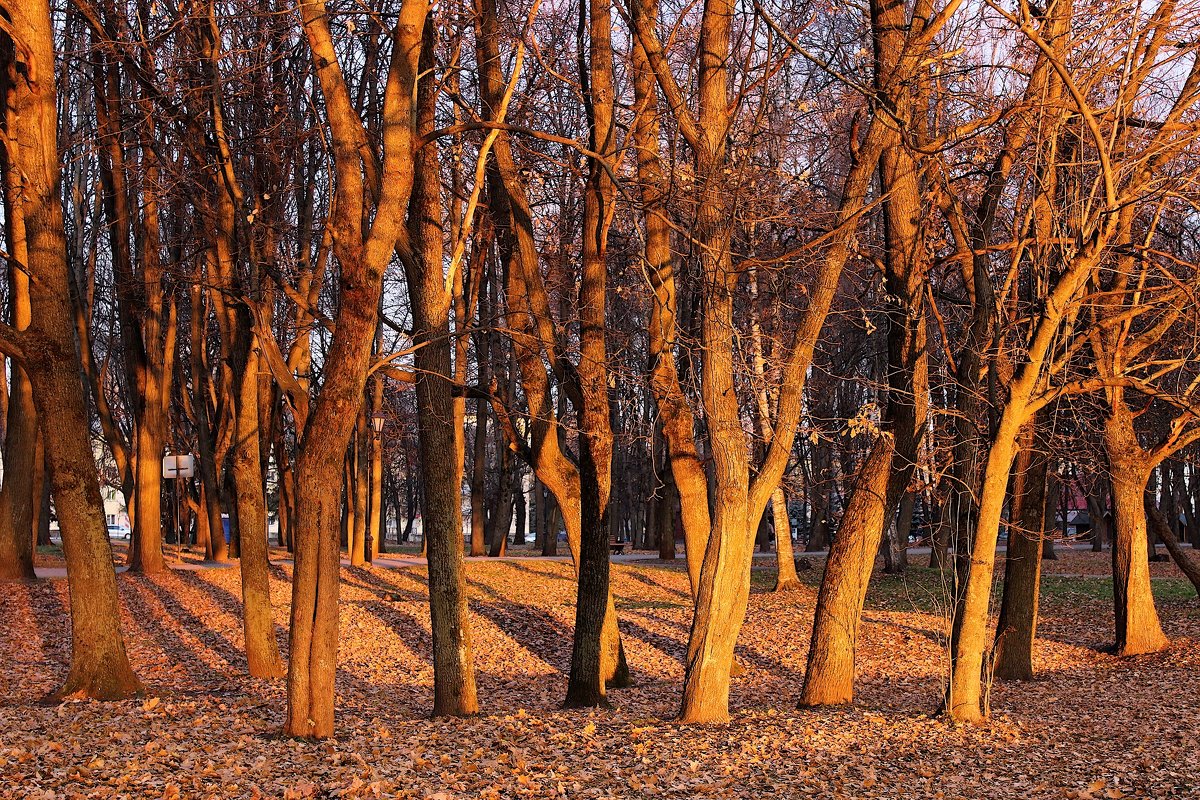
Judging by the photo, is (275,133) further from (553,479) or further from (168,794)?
(168,794)

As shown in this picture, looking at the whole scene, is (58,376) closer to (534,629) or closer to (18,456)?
(18,456)

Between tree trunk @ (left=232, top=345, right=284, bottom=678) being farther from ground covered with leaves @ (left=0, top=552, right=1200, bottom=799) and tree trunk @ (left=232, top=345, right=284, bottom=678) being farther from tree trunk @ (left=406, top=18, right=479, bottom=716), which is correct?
tree trunk @ (left=406, top=18, right=479, bottom=716)

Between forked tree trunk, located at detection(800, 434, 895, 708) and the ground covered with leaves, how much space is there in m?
0.48

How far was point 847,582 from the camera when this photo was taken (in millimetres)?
10617

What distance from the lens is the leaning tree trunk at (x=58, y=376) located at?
356 inches

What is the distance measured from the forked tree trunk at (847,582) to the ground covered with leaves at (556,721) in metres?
0.48

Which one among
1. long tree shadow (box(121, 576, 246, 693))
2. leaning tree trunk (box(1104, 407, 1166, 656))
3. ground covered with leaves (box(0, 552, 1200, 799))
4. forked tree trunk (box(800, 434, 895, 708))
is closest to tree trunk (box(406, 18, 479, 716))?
ground covered with leaves (box(0, 552, 1200, 799))

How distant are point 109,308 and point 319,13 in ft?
75.9

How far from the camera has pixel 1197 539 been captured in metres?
36.1

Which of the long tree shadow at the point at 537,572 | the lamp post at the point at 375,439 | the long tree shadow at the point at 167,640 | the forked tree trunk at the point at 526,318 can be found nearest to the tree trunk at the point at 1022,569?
the forked tree trunk at the point at 526,318

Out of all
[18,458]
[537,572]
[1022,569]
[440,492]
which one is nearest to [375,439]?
[537,572]

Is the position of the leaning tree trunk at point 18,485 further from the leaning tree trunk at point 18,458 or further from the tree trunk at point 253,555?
the tree trunk at point 253,555

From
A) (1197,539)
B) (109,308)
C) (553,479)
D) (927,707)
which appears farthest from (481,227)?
(1197,539)

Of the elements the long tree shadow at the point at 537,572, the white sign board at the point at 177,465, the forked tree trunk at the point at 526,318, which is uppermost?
the forked tree trunk at the point at 526,318
